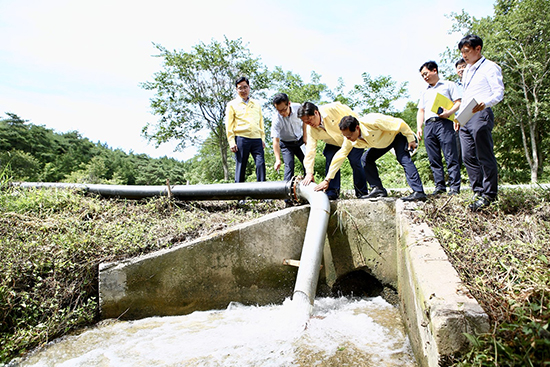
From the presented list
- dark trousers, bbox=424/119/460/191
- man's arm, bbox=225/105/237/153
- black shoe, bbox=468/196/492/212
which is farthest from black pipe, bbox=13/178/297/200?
black shoe, bbox=468/196/492/212

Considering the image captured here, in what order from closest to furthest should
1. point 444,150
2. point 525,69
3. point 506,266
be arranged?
point 506,266
point 444,150
point 525,69

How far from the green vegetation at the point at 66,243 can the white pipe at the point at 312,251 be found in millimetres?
1105

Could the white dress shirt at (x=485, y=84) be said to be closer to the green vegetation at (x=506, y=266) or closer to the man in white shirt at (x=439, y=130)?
the man in white shirt at (x=439, y=130)

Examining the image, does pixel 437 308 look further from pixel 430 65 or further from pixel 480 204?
pixel 430 65

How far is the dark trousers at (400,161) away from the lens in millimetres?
4129

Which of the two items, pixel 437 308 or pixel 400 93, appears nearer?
pixel 437 308

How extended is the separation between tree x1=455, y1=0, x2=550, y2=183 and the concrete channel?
1293 centimetres

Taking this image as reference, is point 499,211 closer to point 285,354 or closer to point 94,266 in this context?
point 285,354

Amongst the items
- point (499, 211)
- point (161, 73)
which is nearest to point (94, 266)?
point (499, 211)

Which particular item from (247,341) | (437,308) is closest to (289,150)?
(247,341)

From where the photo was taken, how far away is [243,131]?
540 cm

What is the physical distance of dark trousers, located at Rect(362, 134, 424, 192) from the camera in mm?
4129

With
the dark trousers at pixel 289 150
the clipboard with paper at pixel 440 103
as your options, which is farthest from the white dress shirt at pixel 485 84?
the dark trousers at pixel 289 150

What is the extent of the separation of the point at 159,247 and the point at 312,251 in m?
1.85
